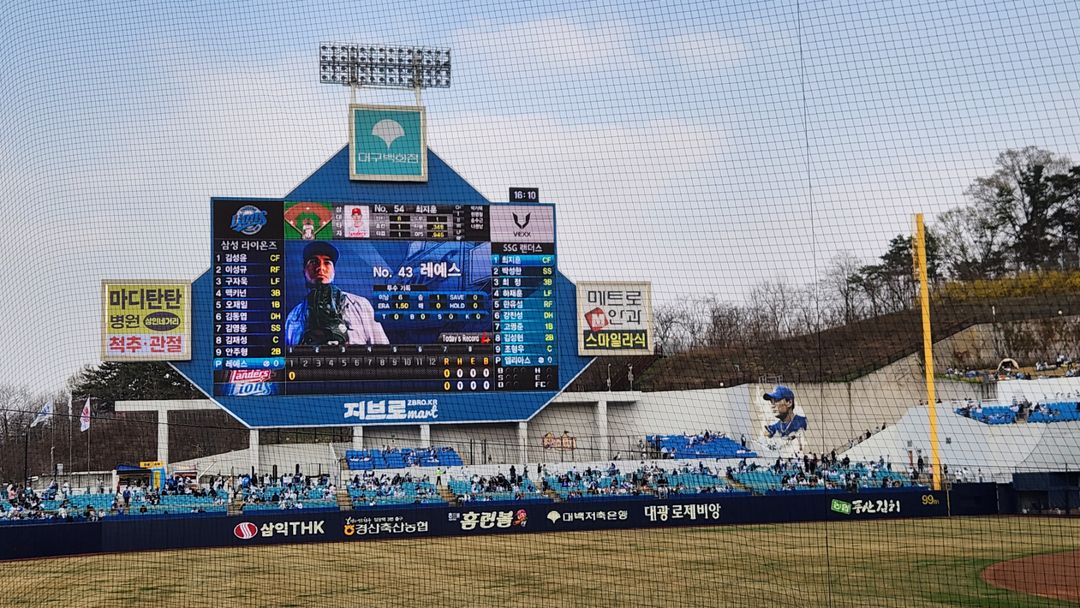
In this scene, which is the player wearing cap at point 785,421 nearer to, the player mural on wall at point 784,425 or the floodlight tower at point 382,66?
the player mural on wall at point 784,425

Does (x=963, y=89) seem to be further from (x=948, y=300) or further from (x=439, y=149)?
(x=439, y=149)

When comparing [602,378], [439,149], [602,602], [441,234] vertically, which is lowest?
[602,602]

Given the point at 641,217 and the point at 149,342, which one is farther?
the point at 149,342

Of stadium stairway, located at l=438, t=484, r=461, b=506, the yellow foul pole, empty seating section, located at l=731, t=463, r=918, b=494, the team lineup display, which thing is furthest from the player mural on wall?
stadium stairway, located at l=438, t=484, r=461, b=506

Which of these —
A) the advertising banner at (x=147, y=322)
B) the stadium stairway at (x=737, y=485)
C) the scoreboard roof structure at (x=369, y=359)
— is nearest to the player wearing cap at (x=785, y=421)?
the stadium stairway at (x=737, y=485)

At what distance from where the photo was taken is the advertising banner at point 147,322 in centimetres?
2334

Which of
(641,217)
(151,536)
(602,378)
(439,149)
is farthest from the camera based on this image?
(602,378)

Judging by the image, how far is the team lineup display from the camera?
75.8 ft

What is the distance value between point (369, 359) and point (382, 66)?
286 inches

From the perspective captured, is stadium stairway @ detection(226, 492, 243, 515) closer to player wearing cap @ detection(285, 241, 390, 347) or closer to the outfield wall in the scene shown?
the outfield wall

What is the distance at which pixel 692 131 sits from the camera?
1180cm

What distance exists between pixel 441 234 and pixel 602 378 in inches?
510

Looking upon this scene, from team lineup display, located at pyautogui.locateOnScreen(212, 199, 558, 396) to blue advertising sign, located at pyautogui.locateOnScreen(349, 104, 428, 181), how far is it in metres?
0.86

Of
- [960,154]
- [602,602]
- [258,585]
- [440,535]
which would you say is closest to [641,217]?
[960,154]
